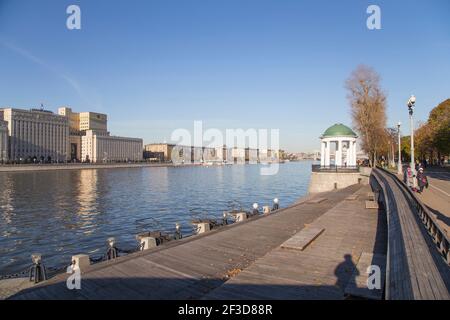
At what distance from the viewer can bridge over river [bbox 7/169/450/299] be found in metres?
7.85

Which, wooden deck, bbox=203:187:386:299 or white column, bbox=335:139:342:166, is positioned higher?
white column, bbox=335:139:342:166

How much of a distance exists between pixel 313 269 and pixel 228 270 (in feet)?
8.75

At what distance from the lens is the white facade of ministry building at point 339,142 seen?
42.3 m

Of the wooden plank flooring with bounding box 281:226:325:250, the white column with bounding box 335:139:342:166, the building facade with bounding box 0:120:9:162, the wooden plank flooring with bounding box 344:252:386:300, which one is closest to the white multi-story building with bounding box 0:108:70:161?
the building facade with bounding box 0:120:9:162

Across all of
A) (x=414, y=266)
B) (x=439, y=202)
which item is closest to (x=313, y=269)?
(x=414, y=266)

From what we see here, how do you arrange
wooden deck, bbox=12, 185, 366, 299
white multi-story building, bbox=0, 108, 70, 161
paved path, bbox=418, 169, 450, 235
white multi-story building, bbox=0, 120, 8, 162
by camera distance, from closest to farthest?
wooden deck, bbox=12, 185, 366, 299 → paved path, bbox=418, 169, 450, 235 → white multi-story building, bbox=0, 120, 8, 162 → white multi-story building, bbox=0, 108, 70, 161

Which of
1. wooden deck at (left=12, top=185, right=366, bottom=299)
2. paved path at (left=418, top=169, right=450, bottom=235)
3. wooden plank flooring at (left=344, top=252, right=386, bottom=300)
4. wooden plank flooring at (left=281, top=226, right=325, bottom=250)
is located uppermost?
paved path at (left=418, top=169, right=450, bottom=235)

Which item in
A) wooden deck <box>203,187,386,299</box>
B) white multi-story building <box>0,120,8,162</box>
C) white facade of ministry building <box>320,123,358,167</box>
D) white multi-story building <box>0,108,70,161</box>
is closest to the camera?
wooden deck <box>203,187,386,299</box>

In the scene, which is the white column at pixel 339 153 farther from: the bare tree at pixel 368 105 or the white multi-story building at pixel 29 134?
the white multi-story building at pixel 29 134

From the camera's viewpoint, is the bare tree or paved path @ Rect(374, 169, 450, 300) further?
the bare tree

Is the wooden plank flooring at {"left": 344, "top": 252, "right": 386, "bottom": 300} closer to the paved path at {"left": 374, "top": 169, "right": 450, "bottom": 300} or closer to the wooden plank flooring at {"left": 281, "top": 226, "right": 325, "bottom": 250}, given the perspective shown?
the paved path at {"left": 374, "top": 169, "right": 450, "bottom": 300}

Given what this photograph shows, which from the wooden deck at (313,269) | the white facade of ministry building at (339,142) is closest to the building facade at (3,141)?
the white facade of ministry building at (339,142)

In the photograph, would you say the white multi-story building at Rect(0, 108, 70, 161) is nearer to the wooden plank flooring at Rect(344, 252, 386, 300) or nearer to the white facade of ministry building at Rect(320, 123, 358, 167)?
the white facade of ministry building at Rect(320, 123, 358, 167)

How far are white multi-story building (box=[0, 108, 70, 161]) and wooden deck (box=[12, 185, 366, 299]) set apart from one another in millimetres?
191658
